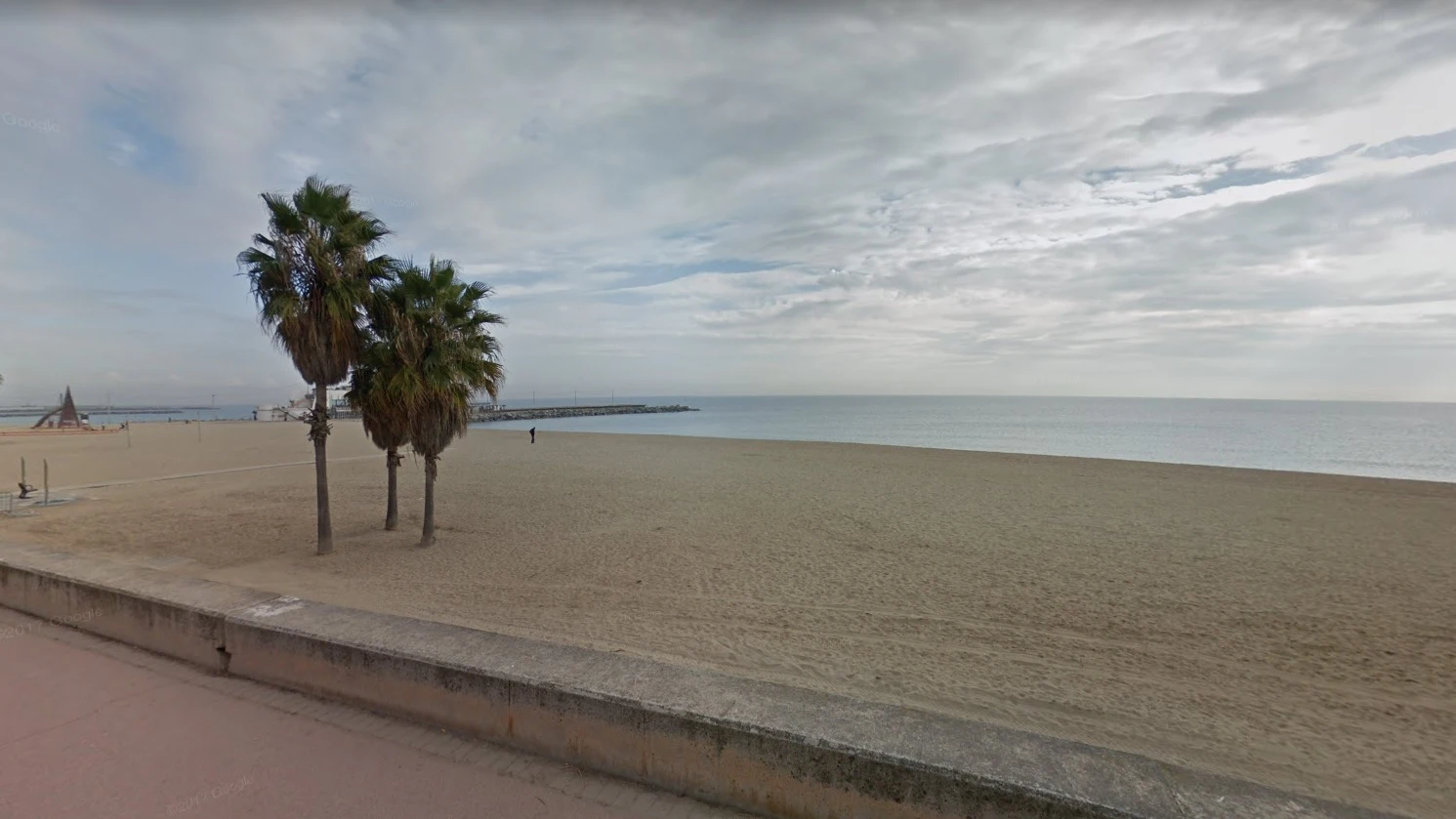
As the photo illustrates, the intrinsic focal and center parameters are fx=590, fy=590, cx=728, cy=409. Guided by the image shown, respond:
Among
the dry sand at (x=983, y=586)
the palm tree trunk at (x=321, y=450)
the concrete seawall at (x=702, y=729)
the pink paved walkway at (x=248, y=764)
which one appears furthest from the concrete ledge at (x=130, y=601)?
the palm tree trunk at (x=321, y=450)

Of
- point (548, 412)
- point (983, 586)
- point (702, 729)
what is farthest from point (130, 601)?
point (548, 412)

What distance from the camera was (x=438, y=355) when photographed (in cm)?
981

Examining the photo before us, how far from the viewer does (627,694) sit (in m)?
2.44

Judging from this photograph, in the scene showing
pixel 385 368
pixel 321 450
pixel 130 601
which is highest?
pixel 385 368

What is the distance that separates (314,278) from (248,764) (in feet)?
26.6

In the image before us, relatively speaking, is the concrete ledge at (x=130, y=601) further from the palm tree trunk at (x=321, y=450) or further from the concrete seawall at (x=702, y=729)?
the palm tree trunk at (x=321, y=450)

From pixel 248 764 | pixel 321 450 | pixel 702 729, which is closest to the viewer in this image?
pixel 702 729

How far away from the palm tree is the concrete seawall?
6.64 meters

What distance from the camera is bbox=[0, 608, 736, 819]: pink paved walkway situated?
90.6 inches

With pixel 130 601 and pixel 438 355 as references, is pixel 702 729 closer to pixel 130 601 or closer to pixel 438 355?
pixel 130 601

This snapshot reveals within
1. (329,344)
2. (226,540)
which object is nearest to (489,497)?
(226,540)

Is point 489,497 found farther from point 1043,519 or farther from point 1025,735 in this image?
point 1025,735

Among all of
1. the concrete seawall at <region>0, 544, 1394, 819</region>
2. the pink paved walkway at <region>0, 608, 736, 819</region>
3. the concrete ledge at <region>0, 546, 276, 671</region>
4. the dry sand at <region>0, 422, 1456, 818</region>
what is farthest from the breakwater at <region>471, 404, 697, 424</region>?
the concrete seawall at <region>0, 544, 1394, 819</region>

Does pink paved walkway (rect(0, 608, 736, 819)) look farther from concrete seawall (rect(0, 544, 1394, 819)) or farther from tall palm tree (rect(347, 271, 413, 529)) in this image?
tall palm tree (rect(347, 271, 413, 529))
